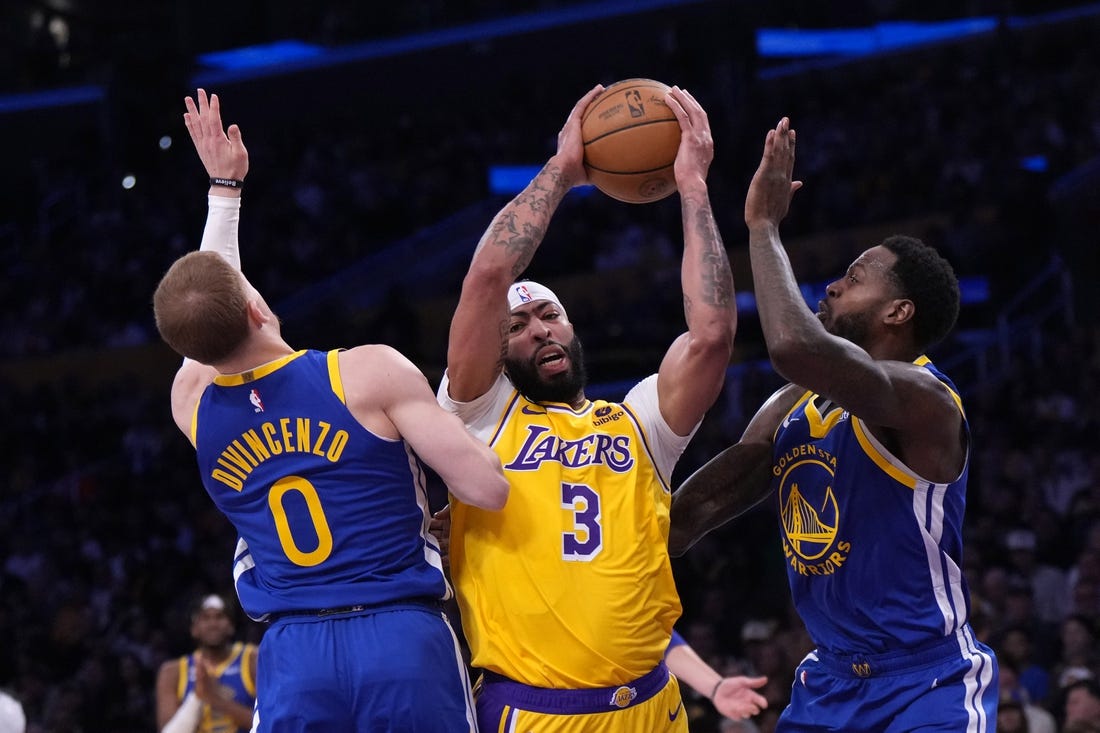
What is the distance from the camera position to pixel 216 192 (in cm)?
449

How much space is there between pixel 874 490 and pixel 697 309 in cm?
75

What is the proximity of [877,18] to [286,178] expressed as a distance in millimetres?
9167

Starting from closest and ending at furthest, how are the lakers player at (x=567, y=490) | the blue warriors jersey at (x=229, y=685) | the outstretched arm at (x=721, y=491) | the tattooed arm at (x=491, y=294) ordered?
1. the lakers player at (x=567, y=490)
2. the tattooed arm at (x=491, y=294)
3. the outstretched arm at (x=721, y=491)
4. the blue warriors jersey at (x=229, y=685)

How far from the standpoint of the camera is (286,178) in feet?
69.7

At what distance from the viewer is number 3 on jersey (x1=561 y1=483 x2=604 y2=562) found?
13.5 ft

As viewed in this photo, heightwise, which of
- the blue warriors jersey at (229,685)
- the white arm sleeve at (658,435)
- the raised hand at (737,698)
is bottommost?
the blue warriors jersey at (229,685)

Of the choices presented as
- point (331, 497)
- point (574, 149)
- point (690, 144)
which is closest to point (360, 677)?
point (331, 497)

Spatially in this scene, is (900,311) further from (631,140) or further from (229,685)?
(229,685)

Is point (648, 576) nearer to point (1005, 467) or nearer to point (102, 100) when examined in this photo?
point (1005, 467)

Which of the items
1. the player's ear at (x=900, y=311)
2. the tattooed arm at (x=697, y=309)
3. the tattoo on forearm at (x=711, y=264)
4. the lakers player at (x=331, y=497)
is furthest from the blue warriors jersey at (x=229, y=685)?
the player's ear at (x=900, y=311)

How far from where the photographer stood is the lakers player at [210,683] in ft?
25.7

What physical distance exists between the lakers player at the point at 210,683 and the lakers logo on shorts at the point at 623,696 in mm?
4188

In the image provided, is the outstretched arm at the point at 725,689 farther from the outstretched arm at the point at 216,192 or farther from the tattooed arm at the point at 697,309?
the outstretched arm at the point at 216,192

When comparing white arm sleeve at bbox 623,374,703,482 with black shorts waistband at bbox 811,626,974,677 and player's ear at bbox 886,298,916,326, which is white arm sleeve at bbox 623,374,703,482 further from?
black shorts waistband at bbox 811,626,974,677
